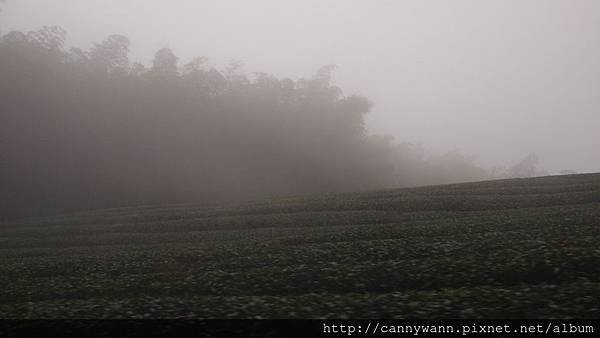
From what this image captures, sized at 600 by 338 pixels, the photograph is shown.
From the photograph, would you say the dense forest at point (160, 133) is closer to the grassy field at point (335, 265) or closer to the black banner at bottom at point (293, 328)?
the grassy field at point (335, 265)

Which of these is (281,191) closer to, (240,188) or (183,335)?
(240,188)

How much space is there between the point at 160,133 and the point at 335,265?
63951mm

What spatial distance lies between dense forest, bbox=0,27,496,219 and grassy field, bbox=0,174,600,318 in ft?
85.2

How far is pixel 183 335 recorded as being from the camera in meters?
14.5

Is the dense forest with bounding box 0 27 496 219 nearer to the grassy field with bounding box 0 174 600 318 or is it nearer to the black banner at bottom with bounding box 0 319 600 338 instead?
the grassy field with bounding box 0 174 600 318

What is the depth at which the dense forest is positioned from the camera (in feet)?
224

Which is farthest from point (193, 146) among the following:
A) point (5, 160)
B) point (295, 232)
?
point (295, 232)

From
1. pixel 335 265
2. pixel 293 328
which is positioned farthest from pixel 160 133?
pixel 293 328

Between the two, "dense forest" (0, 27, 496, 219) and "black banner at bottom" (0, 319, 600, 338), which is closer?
"black banner at bottom" (0, 319, 600, 338)

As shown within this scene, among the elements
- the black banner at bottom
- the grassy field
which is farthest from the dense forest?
the black banner at bottom

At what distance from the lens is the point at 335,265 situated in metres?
23.1

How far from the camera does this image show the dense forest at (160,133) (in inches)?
2685

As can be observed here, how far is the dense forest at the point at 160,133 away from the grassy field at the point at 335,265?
2596 cm

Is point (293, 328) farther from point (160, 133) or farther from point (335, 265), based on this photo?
point (160, 133)
